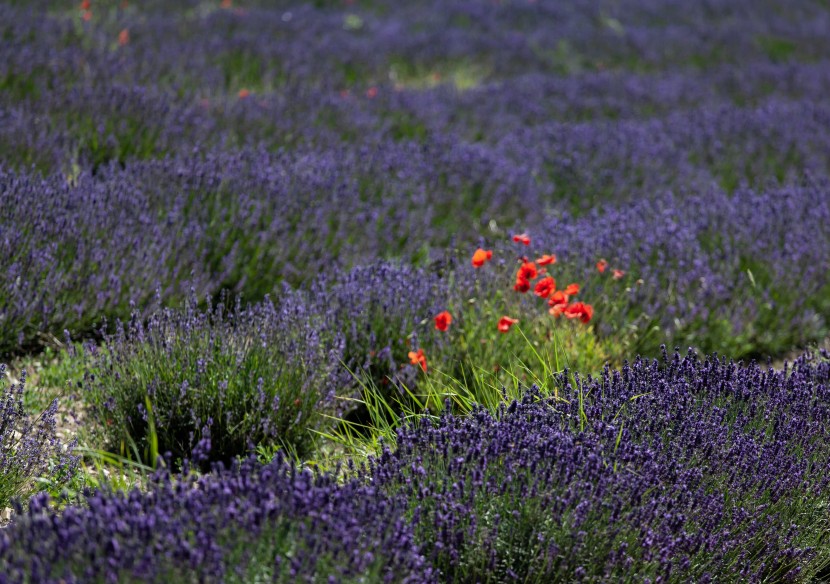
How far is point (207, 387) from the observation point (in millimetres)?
3027

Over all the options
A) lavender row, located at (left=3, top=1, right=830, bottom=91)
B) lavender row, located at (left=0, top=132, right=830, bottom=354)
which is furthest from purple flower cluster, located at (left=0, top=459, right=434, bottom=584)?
lavender row, located at (left=3, top=1, right=830, bottom=91)

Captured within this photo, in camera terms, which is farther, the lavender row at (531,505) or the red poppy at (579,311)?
the red poppy at (579,311)

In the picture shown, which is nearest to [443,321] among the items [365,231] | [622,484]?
[622,484]

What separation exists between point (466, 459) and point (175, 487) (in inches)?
31.0

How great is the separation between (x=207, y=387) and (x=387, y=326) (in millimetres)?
928

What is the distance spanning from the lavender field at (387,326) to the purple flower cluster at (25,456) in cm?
1

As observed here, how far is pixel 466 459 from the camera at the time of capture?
2359 millimetres

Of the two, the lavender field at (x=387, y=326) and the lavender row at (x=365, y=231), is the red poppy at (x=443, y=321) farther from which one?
the lavender row at (x=365, y=231)

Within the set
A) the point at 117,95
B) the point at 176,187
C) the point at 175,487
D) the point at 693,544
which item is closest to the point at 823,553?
the point at 693,544

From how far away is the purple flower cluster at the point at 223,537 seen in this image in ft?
5.77

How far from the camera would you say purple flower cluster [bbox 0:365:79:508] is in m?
2.58

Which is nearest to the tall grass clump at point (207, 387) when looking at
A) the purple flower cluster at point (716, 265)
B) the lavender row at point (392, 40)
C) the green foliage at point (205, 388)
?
the green foliage at point (205, 388)

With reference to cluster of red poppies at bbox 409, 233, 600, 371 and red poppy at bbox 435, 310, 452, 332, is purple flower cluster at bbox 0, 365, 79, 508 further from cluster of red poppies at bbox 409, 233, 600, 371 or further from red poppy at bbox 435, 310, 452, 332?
red poppy at bbox 435, 310, 452, 332

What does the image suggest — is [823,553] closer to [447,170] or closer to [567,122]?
[447,170]
